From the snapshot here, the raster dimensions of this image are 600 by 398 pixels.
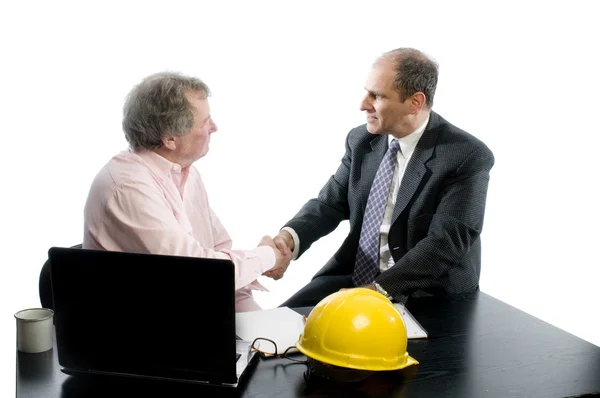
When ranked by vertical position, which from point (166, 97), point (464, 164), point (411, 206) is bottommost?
point (411, 206)

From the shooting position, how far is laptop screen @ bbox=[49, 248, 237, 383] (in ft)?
6.12

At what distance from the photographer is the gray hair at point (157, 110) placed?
248 centimetres

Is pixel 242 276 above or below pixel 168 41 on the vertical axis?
below

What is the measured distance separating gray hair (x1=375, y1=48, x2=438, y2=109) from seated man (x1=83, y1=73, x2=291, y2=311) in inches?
37.3

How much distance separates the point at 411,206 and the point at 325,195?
0.53 meters

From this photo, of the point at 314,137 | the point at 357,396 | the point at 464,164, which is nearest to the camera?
the point at 357,396

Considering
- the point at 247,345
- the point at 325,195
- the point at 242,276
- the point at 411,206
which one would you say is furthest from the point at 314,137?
the point at 247,345

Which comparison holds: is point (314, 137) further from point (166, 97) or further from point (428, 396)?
point (428, 396)

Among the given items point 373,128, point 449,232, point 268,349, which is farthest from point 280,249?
point 268,349

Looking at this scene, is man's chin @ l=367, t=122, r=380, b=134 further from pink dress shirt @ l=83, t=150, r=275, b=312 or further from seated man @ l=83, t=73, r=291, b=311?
pink dress shirt @ l=83, t=150, r=275, b=312

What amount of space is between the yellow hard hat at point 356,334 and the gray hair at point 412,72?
1.39m

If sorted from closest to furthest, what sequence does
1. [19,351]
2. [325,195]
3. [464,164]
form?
[19,351]
[464,164]
[325,195]

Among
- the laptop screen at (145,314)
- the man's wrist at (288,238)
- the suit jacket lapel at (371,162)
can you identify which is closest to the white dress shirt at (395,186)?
the suit jacket lapel at (371,162)

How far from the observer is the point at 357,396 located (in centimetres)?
190
